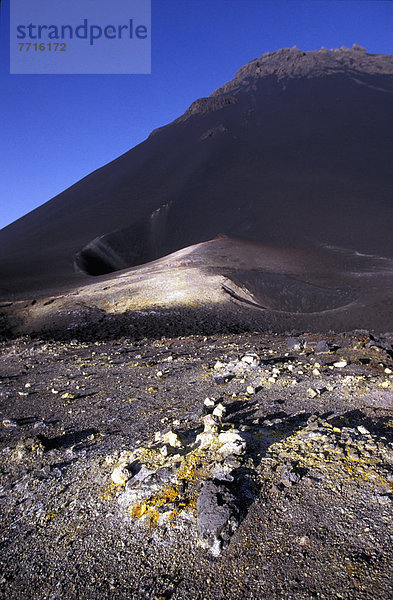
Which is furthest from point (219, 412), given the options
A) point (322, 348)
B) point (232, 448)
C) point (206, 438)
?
point (322, 348)

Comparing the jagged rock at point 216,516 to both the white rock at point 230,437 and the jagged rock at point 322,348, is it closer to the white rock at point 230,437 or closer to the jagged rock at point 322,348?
the white rock at point 230,437

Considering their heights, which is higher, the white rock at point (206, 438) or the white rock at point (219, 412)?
the white rock at point (206, 438)

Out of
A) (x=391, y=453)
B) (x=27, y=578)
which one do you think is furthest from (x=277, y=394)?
(x=27, y=578)

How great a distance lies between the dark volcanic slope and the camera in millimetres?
29609

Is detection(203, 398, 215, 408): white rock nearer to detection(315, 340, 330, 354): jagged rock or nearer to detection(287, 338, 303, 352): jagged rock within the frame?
detection(315, 340, 330, 354): jagged rock

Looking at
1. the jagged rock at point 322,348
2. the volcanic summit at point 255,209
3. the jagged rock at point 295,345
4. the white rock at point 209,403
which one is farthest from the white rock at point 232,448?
the volcanic summit at point 255,209

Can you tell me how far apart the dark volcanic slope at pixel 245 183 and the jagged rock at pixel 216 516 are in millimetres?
18652

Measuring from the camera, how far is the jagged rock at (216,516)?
5.75 ft

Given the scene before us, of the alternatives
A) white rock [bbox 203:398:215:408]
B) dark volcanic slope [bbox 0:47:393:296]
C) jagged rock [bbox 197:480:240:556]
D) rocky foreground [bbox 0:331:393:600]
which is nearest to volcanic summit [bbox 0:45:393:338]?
dark volcanic slope [bbox 0:47:393:296]

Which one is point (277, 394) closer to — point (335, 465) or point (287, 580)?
point (335, 465)

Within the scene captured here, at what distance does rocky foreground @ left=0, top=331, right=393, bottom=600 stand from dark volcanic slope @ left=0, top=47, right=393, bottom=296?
1727cm

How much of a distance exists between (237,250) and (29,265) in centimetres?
1544

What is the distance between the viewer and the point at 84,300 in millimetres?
12570

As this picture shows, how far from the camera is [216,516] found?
1.82m
